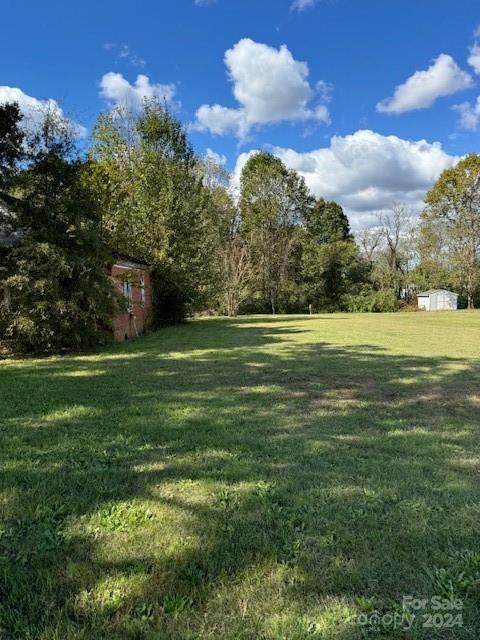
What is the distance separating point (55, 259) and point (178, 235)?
10223mm

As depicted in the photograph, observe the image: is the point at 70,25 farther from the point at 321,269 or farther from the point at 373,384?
the point at 321,269

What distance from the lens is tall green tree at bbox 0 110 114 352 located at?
10.4 meters

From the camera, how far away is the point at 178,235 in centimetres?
2014

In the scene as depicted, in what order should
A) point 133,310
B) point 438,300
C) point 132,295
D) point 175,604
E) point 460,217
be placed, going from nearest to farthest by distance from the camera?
point 175,604 < point 133,310 < point 132,295 < point 460,217 < point 438,300

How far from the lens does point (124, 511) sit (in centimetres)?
285

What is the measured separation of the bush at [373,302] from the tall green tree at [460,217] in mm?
7515

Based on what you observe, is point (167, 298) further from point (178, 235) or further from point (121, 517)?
point (121, 517)

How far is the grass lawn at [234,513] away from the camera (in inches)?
77.7

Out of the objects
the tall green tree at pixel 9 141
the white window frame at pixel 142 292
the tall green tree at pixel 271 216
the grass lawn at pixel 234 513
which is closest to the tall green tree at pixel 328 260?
the tall green tree at pixel 271 216

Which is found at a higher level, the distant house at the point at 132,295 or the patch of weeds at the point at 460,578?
the distant house at the point at 132,295

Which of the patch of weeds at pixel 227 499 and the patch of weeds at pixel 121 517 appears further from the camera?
the patch of weeds at pixel 227 499

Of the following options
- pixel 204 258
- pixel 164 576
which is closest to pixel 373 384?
pixel 164 576

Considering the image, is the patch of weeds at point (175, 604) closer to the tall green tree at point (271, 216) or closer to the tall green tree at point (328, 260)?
the tall green tree at point (271, 216)

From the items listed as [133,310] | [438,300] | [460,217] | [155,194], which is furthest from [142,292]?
[460,217]
